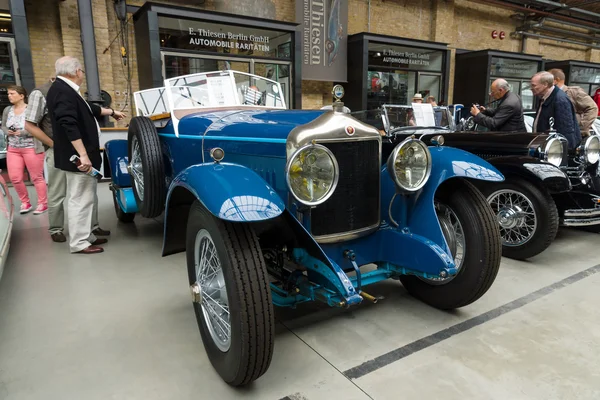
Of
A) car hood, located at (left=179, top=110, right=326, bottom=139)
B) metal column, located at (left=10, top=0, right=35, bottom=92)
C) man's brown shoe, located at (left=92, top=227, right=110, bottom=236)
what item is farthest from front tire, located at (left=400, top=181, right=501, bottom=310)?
metal column, located at (left=10, top=0, right=35, bottom=92)

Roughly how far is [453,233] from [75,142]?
3.06 meters

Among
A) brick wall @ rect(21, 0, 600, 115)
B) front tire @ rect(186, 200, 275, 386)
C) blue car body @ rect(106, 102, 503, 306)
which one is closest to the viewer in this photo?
front tire @ rect(186, 200, 275, 386)

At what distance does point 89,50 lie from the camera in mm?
7742

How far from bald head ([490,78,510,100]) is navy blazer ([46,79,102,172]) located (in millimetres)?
4210

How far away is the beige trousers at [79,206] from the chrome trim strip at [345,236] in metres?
2.54

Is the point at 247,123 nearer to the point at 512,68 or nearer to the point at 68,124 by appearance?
the point at 68,124

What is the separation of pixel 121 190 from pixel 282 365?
2951mm

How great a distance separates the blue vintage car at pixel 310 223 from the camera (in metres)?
1.69

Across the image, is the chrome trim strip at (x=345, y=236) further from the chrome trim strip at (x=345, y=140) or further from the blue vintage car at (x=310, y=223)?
the chrome trim strip at (x=345, y=140)

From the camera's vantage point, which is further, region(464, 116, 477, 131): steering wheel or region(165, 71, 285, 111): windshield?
region(464, 116, 477, 131): steering wheel

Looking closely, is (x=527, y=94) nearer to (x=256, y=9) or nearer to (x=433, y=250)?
(x=256, y=9)

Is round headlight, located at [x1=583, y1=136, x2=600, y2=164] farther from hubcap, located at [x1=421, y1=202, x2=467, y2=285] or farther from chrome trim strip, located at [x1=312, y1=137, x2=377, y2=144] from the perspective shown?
chrome trim strip, located at [x1=312, y1=137, x2=377, y2=144]

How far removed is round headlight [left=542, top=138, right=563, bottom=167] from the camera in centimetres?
353

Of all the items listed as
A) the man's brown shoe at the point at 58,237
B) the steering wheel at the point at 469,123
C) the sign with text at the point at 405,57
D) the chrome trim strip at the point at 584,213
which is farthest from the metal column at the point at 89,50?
the chrome trim strip at the point at 584,213
